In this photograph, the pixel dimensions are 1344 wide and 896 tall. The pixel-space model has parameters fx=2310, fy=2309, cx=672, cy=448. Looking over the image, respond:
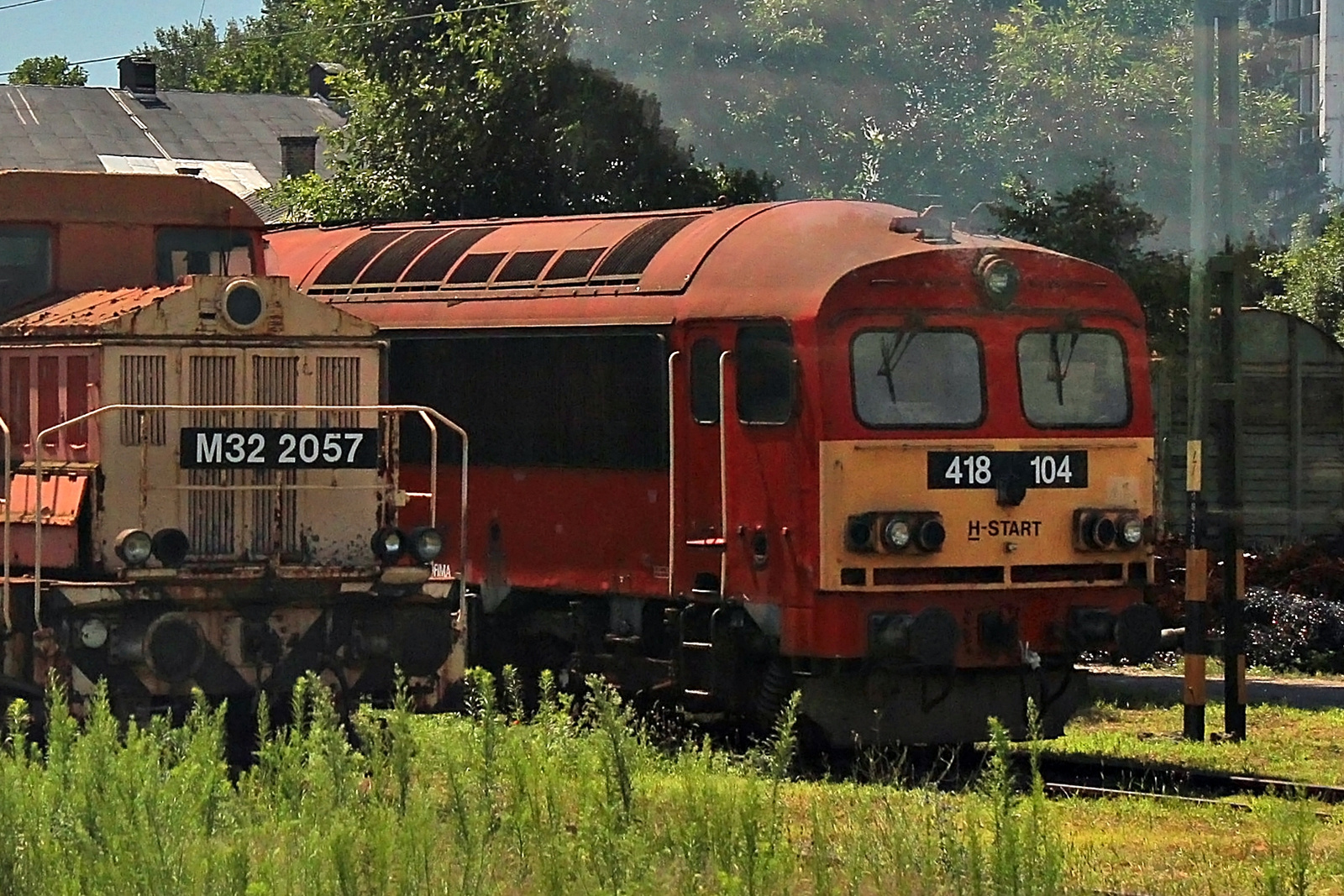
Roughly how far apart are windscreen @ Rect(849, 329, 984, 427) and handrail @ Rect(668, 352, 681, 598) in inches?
50.4

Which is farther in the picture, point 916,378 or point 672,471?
point 672,471

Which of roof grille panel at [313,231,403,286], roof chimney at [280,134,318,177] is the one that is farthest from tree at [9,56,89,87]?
roof grille panel at [313,231,403,286]

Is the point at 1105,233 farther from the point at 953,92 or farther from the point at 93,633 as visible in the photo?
the point at 93,633

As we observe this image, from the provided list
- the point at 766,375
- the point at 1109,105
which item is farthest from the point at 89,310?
the point at 1109,105

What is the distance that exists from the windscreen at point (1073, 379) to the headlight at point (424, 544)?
12.0 feet

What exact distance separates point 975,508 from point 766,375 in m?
1.46

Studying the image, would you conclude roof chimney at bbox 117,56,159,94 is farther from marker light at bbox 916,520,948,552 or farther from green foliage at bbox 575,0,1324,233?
marker light at bbox 916,520,948,552

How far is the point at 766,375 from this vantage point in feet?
44.2

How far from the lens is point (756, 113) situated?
1434 centimetres

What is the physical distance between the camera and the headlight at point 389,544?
1255cm

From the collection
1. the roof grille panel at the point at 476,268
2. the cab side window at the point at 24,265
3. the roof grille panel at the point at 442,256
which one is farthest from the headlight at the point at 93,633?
the roof grille panel at the point at 442,256

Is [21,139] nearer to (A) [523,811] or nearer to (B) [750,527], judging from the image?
(B) [750,527]

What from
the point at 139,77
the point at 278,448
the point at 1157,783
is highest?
the point at 139,77

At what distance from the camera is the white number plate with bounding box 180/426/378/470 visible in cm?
1219
